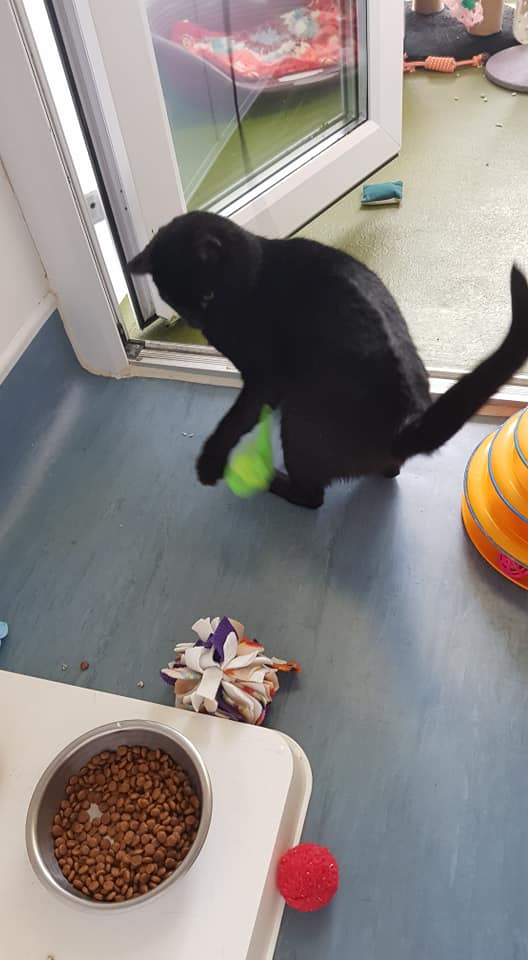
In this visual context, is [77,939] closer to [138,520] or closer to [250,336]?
[138,520]

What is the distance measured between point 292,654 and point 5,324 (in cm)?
76

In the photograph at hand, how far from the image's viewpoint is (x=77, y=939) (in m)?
0.71

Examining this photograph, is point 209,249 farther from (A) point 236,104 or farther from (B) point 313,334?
(A) point 236,104

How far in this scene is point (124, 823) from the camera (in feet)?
2.56

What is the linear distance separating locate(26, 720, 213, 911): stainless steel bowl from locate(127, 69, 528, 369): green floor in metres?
0.89

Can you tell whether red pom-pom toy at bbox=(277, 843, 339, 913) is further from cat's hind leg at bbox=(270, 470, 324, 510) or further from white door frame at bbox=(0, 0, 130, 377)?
Answer: white door frame at bbox=(0, 0, 130, 377)

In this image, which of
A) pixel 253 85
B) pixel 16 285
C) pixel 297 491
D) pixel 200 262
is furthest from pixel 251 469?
pixel 253 85

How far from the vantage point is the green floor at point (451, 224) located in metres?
1.43

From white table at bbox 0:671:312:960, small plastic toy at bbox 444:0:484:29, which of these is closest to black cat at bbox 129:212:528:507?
white table at bbox 0:671:312:960

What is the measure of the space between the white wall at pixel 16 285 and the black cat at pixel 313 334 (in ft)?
1.13

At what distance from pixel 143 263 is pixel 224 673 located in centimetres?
57

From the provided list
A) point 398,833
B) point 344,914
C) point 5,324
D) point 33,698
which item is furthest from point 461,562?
point 5,324

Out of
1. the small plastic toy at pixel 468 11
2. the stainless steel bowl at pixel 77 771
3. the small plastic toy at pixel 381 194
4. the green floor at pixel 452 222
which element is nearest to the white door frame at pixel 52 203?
the green floor at pixel 452 222

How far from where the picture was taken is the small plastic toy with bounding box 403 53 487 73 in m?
2.13
